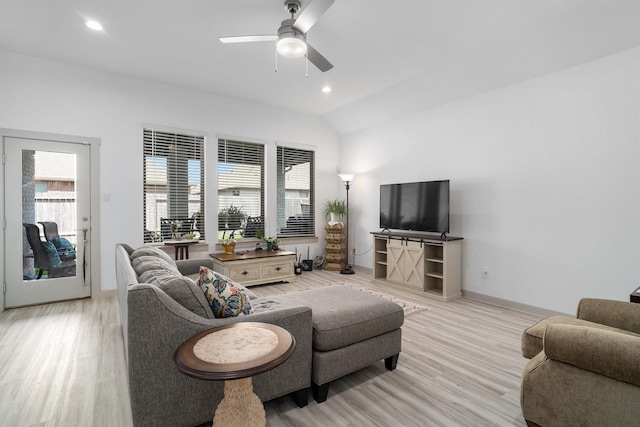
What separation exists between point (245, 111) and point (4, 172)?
337 centimetres

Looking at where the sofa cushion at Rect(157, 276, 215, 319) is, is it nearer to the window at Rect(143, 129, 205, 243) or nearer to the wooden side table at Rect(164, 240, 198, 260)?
the wooden side table at Rect(164, 240, 198, 260)

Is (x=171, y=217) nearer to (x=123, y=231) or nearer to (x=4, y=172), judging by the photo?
(x=123, y=231)

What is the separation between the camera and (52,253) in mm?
4047

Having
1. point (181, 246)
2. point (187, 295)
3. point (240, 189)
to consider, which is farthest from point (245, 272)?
point (187, 295)

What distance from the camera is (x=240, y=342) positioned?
4.70ft

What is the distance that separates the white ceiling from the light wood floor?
3.05m

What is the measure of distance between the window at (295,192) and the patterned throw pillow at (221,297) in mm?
4191

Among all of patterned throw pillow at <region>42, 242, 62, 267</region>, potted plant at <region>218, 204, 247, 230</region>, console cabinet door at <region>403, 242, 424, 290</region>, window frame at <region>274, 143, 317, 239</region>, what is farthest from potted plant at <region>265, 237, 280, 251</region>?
patterned throw pillow at <region>42, 242, 62, 267</region>

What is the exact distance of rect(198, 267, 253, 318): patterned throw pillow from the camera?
5.89ft

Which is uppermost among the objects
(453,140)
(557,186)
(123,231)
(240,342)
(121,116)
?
(121,116)

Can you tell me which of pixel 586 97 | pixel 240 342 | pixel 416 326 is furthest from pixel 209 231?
pixel 586 97

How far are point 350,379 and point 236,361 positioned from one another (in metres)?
1.35

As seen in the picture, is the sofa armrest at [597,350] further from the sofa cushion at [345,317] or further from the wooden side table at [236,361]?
the wooden side table at [236,361]

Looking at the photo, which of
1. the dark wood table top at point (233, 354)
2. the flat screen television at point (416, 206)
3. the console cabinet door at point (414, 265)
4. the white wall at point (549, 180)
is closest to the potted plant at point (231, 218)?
the flat screen television at point (416, 206)
